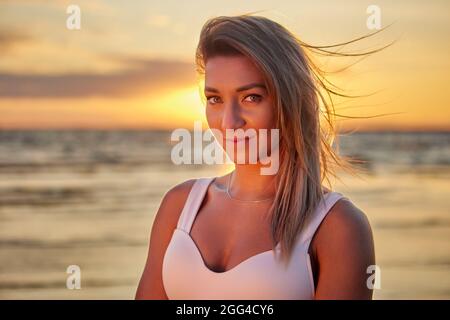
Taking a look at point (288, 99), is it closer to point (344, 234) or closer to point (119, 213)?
point (344, 234)

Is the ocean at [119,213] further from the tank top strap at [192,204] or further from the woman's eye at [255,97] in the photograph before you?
the woman's eye at [255,97]

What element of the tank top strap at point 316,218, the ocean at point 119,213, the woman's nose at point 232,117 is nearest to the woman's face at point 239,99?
the woman's nose at point 232,117

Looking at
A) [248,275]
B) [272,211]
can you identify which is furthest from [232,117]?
[248,275]

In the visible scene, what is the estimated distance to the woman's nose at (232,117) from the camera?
2812mm

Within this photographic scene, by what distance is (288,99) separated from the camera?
2.84 m

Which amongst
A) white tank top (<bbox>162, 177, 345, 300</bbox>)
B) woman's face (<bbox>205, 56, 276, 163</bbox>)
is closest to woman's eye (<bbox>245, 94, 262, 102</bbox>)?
woman's face (<bbox>205, 56, 276, 163</bbox>)

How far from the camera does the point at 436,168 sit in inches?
732

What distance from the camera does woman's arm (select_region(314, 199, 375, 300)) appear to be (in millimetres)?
2760

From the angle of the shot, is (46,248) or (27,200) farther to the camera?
(27,200)

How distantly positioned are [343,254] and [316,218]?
155 millimetres

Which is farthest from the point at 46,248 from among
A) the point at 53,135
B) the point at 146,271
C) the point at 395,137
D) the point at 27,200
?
the point at 395,137

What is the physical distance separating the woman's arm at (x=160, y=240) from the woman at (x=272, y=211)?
0.02 m

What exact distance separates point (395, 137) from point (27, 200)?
16.7 meters

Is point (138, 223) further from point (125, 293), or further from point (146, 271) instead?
point (146, 271)
